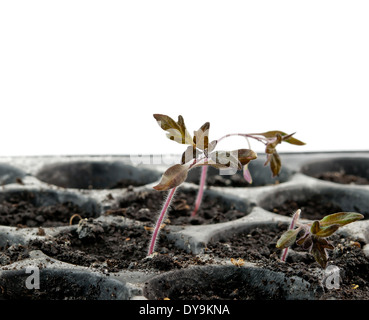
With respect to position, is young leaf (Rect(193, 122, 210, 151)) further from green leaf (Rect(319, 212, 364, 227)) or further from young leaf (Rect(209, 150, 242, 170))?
green leaf (Rect(319, 212, 364, 227))

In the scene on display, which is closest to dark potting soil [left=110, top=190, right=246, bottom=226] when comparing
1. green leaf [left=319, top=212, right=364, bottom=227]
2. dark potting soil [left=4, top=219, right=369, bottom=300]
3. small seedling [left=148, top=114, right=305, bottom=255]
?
dark potting soil [left=4, top=219, right=369, bottom=300]

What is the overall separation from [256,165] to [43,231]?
1.06 m

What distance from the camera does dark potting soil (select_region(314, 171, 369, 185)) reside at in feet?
7.13

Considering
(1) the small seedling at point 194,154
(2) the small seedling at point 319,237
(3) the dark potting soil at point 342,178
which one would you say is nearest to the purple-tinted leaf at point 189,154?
(1) the small seedling at point 194,154

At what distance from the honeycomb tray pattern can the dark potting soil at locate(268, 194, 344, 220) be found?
0.02 m

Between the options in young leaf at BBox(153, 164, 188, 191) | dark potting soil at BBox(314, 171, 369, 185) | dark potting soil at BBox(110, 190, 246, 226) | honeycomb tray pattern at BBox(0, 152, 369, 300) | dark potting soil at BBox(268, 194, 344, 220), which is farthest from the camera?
dark potting soil at BBox(314, 171, 369, 185)

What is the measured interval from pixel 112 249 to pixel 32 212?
17.4 inches

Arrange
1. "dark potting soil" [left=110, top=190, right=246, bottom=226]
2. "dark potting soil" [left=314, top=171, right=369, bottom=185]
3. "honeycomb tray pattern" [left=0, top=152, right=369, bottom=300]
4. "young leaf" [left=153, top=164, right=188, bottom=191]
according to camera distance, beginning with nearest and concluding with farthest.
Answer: "young leaf" [left=153, top=164, right=188, bottom=191] < "honeycomb tray pattern" [left=0, top=152, right=369, bottom=300] < "dark potting soil" [left=110, top=190, right=246, bottom=226] < "dark potting soil" [left=314, top=171, right=369, bottom=185]

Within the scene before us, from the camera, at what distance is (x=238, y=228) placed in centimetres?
153

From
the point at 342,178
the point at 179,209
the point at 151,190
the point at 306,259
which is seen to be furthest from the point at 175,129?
the point at 342,178

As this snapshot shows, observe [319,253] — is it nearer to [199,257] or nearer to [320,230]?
[320,230]

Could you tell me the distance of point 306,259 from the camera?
1.36 m
